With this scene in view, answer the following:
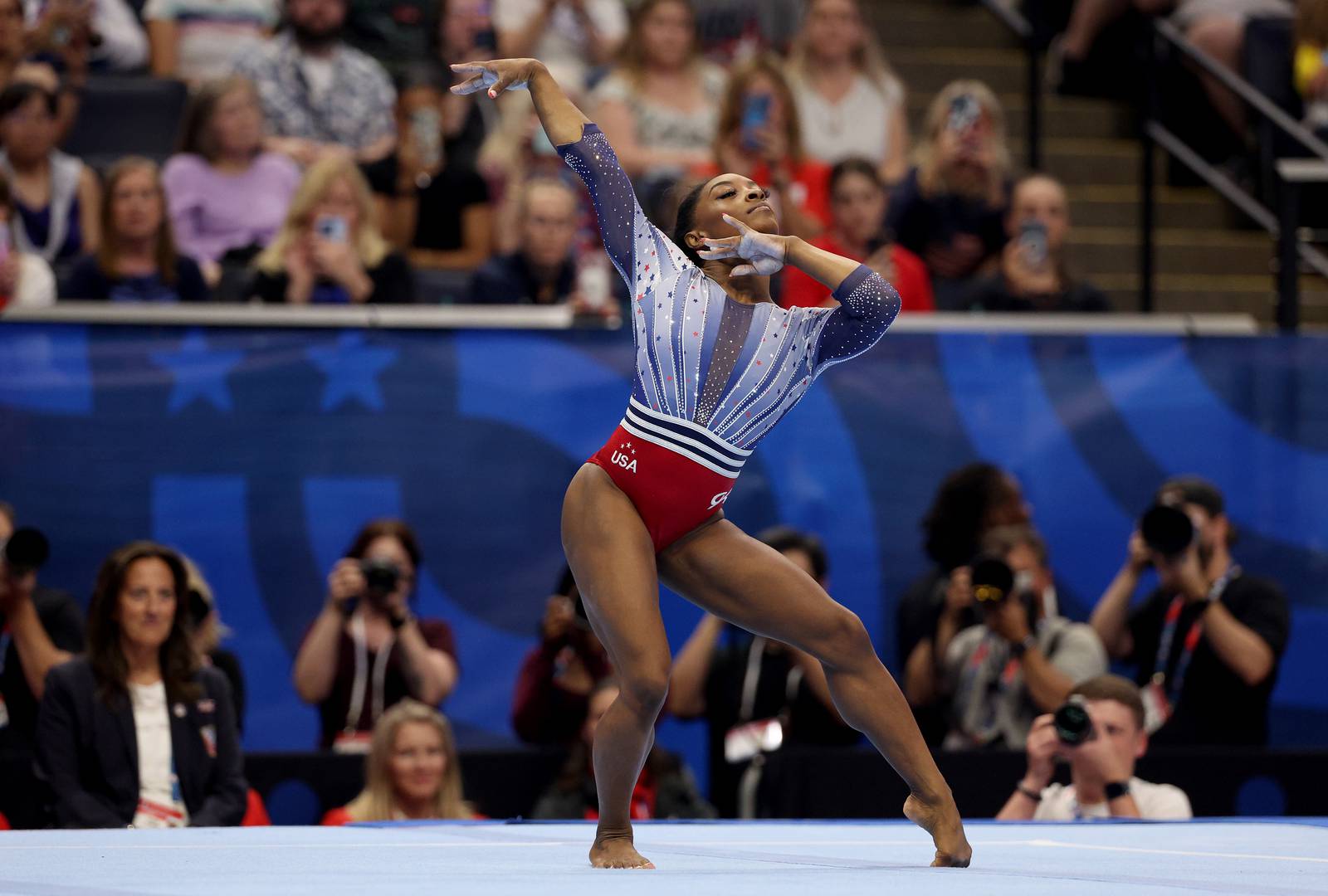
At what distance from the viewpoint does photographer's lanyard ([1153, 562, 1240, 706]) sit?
6.60 meters

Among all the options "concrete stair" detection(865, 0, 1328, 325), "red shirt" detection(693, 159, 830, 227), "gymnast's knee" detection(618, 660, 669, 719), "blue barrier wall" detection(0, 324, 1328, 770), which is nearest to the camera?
"gymnast's knee" detection(618, 660, 669, 719)

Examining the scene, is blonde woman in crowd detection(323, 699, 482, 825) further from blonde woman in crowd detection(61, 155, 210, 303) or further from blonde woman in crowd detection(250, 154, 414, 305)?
blonde woman in crowd detection(61, 155, 210, 303)

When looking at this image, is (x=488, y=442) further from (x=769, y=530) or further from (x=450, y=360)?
(x=769, y=530)

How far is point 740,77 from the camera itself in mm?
8180

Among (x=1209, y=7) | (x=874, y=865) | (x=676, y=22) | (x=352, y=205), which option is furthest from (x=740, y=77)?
(x=874, y=865)

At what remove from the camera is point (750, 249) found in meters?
4.41

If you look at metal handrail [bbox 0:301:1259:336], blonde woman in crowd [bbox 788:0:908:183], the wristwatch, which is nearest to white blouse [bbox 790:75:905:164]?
blonde woman in crowd [bbox 788:0:908:183]

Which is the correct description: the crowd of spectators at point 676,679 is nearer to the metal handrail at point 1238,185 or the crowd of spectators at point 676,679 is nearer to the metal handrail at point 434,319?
the metal handrail at point 434,319

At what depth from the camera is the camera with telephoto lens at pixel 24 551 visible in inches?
239

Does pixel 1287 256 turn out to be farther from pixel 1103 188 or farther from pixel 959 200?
pixel 1103 188

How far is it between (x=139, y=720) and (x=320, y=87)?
3.90 m

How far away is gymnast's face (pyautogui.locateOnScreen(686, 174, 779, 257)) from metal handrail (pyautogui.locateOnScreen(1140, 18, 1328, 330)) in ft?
11.9

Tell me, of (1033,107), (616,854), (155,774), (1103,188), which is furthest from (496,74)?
(1103,188)

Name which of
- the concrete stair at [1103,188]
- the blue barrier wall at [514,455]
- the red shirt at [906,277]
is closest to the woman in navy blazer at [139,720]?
the blue barrier wall at [514,455]
